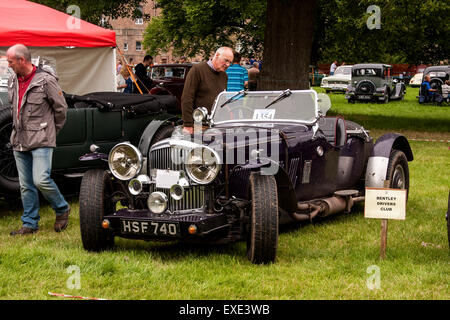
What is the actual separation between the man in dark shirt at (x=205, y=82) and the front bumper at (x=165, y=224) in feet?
6.41

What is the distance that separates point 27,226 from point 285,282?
10.3 feet

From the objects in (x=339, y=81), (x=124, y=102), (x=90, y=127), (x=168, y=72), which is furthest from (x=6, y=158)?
(x=339, y=81)

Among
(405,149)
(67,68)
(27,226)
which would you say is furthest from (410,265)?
(67,68)

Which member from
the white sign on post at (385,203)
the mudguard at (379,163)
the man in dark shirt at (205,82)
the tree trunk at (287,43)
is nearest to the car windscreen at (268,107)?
the man in dark shirt at (205,82)

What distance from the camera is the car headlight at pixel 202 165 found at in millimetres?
5500

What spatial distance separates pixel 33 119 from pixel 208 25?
63.3ft

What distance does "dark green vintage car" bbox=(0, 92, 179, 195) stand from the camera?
757 cm

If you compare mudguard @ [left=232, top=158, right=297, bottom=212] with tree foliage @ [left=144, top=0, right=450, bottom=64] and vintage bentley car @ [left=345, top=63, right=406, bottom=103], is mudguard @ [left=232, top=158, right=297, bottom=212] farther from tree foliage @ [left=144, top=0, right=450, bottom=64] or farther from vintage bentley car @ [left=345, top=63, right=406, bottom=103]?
vintage bentley car @ [left=345, top=63, right=406, bottom=103]

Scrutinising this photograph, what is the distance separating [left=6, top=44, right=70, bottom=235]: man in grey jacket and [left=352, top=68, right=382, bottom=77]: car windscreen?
24773 millimetres

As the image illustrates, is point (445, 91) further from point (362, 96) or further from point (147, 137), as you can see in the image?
point (147, 137)

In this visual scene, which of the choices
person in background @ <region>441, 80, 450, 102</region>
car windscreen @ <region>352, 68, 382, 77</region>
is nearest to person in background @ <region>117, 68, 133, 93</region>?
car windscreen @ <region>352, 68, 382, 77</region>

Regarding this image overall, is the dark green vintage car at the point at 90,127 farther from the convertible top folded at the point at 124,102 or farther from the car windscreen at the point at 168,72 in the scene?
the car windscreen at the point at 168,72
